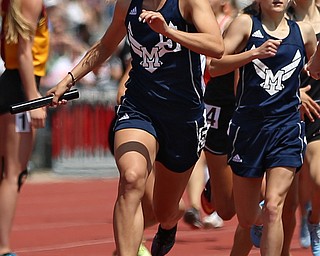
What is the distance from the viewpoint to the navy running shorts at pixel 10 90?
8562 millimetres

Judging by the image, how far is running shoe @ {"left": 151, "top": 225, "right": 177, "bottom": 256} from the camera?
809cm

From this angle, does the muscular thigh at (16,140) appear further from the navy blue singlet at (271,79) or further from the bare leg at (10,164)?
the navy blue singlet at (271,79)

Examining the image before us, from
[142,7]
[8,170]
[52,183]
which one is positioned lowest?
[52,183]

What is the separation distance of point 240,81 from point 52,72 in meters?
10.3

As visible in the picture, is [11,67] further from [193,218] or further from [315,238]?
[193,218]

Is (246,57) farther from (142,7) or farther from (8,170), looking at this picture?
(8,170)

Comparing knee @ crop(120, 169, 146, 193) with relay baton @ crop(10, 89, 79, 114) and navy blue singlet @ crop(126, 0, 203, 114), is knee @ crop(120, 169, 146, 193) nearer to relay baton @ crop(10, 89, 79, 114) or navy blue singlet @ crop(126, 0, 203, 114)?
navy blue singlet @ crop(126, 0, 203, 114)

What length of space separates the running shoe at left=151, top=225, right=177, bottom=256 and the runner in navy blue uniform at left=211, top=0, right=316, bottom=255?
731 mm

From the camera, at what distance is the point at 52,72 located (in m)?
17.6

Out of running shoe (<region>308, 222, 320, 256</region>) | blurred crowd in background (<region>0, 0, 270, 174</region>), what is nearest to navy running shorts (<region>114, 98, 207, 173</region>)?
running shoe (<region>308, 222, 320, 256</region>)

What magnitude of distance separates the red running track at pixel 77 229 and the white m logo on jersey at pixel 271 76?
2524 mm

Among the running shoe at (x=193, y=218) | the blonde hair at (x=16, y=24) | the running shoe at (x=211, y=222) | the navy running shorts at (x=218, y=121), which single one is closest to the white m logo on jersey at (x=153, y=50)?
the blonde hair at (x=16, y=24)

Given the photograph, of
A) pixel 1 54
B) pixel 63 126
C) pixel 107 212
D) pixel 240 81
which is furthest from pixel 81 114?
pixel 240 81

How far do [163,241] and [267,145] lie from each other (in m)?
1.22
